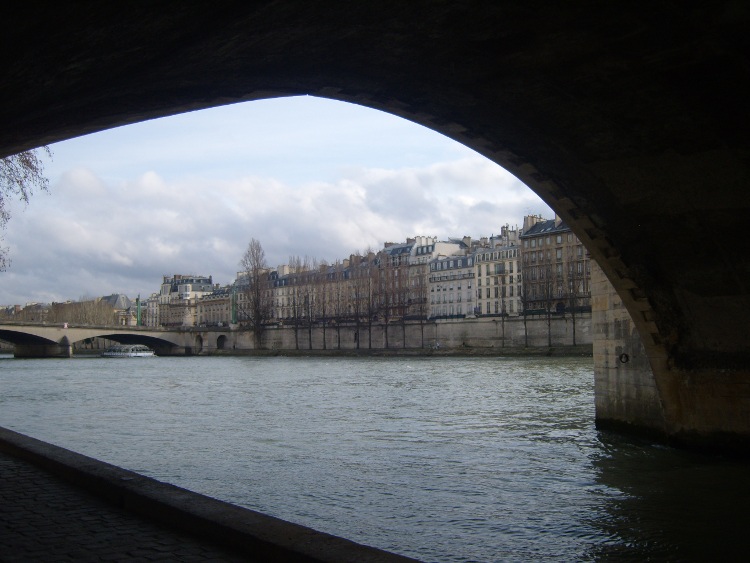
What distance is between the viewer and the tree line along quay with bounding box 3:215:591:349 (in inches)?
2835

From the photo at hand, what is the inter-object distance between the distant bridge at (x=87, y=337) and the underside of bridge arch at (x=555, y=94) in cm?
6585

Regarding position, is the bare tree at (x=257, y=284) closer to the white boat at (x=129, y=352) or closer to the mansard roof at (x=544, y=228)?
the white boat at (x=129, y=352)

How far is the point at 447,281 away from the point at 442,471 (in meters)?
90.7

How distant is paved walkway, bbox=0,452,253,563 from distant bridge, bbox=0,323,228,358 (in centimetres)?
6710

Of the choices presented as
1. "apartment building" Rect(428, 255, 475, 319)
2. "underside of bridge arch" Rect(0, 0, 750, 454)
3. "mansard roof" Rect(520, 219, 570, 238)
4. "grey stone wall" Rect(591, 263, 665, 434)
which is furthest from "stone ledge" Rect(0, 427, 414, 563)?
"apartment building" Rect(428, 255, 475, 319)

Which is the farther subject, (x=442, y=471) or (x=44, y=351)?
(x=44, y=351)

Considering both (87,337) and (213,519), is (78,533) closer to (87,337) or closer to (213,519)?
(213,519)

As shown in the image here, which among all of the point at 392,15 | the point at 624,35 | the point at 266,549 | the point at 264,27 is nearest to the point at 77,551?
the point at 266,549

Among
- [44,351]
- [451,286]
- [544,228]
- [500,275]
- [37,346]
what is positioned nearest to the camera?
[44,351]

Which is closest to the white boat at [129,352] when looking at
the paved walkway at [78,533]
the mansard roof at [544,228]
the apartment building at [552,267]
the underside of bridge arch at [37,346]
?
the underside of bridge arch at [37,346]

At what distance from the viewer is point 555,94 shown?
928cm

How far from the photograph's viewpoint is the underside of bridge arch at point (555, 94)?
19.2 feet

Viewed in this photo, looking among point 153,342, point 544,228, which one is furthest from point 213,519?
point 153,342

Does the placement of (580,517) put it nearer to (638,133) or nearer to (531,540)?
(531,540)
